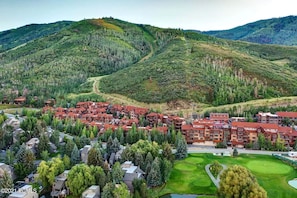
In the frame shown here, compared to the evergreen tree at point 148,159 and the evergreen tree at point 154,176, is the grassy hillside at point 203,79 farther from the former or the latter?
the evergreen tree at point 154,176

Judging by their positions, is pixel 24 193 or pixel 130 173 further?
pixel 130 173

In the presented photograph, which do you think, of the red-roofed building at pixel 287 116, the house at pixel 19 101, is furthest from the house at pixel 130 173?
the house at pixel 19 101

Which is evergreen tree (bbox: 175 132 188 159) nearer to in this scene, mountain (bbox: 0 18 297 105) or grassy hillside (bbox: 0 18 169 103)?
mountain (bbox: 0 18 297 105)

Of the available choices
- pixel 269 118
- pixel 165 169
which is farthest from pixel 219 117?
pixel 165 169

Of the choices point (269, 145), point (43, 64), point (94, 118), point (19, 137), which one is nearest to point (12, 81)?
point (43, 64)

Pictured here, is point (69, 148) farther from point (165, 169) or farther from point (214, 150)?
point (214, 150)
